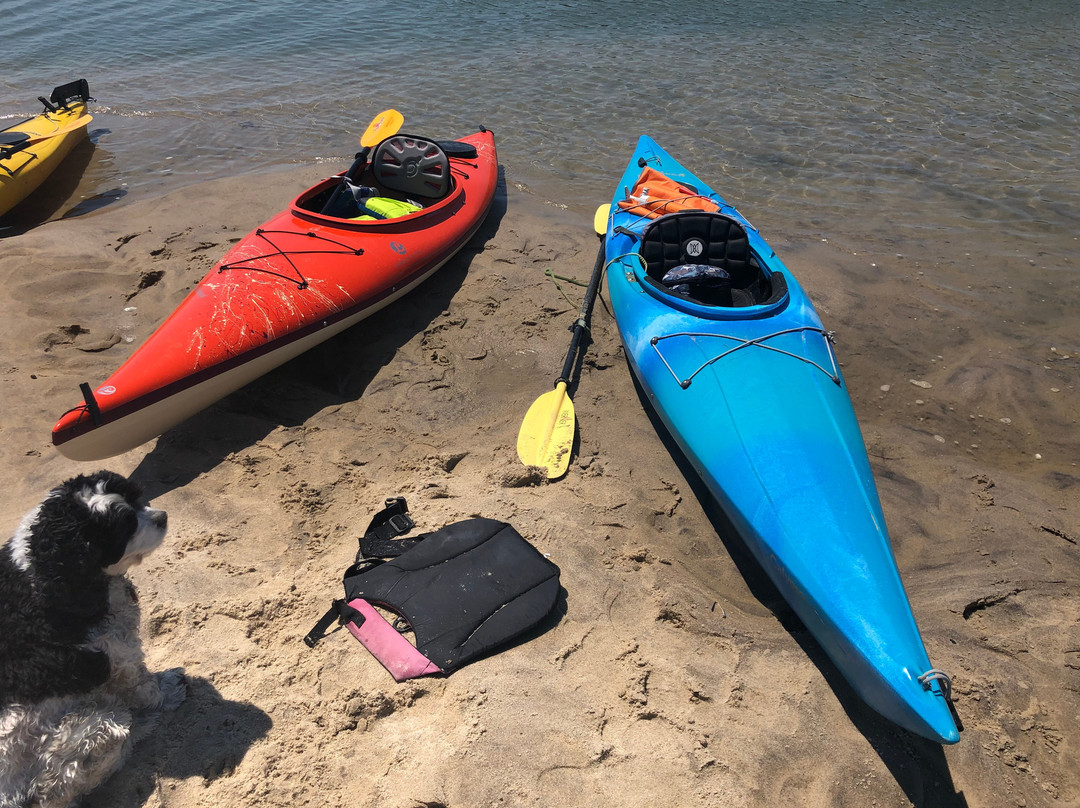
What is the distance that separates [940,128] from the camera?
8398 mm

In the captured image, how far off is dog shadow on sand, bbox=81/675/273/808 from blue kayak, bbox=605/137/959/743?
220 cm

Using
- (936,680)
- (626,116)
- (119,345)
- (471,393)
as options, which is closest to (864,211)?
(626,116)

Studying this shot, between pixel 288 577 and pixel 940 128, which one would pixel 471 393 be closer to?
pixel 288 577

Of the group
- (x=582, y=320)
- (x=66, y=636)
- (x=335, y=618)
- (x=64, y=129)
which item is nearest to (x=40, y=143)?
(x=64, y=129)

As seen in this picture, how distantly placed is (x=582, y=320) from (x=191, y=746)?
3470 mm

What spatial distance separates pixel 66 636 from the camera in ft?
6.74

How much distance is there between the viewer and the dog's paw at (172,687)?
250 centimetres

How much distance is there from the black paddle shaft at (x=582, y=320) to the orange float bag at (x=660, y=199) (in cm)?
50

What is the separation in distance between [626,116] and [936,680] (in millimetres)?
8155

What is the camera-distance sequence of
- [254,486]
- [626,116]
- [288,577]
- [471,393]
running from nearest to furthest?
[288,577]
[254,486]
[471,393]
[626,116]

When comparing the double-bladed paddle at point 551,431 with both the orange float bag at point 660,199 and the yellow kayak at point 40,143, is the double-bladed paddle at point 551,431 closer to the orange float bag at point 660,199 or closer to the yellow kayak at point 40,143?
the orange float bag at point 660,199

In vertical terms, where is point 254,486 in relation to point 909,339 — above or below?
above

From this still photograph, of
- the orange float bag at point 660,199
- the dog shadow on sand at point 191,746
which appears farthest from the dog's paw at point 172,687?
the orange float bag at point 660,199

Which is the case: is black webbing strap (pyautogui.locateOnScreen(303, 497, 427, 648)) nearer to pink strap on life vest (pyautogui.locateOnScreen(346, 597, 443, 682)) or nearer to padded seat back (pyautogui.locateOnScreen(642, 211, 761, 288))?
pink strap on life vest (pyautogui.locateOnScreen(346, 597, 443, 682))
